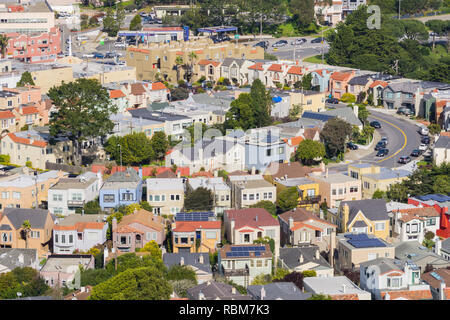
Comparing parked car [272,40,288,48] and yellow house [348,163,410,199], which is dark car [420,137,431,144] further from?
parked car [272,40,288,48]

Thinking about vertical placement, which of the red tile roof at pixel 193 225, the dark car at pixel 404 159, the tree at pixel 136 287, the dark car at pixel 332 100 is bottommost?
the dark car at pixel 404 159

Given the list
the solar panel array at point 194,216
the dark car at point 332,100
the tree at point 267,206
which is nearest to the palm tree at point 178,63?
the dark car at point 332,100

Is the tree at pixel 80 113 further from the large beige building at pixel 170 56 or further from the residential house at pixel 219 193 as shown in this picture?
the large beige building at pixel 170 56

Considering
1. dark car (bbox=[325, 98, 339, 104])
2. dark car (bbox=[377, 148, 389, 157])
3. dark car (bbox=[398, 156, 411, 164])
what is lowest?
dark car (bbox=[398, 156, 411, 164])

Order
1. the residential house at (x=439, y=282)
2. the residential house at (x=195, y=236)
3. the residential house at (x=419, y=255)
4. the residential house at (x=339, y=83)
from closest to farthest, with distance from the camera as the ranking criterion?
1. the residential house at (x=439, y=282)
2. the residential house at (x=419, y=255)
3. the residential house at (x=195, y=236)
4. the residential house at (x=339, y=83)

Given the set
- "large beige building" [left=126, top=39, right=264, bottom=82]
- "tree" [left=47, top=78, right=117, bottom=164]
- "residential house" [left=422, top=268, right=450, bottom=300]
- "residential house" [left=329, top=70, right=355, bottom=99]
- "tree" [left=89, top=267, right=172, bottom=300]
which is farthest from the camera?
"large beige building" [left=126, top=39, right=264, bottom=82]

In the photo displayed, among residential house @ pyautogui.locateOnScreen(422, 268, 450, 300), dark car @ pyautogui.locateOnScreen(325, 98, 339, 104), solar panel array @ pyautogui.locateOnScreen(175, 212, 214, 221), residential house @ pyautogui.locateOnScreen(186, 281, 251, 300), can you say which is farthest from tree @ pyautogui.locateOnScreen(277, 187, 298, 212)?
dark car @ pyautogui.locateOnScreen(325, 98, 339, 104)
